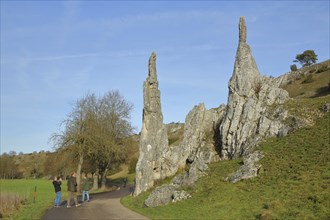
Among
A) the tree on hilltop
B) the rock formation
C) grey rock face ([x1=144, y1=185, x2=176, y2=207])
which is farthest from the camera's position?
the tree on hilltop

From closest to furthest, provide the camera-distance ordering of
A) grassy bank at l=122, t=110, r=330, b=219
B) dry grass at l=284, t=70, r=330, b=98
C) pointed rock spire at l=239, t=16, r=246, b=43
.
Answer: grassy bank at l=122, t=110, r=330, b=219 → pointed rock spire at l=239, t=16, r=246, b=43 → dry grass at l=284, t=70, r=330, b=98

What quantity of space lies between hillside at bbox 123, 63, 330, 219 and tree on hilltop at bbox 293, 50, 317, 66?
91960 millimetres

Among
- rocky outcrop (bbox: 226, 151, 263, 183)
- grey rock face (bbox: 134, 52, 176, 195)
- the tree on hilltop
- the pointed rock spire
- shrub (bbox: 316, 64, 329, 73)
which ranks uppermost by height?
the tree on hilltop

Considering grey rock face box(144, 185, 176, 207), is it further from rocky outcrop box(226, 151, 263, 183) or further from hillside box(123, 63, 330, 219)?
rocky outcrop box(226, 151, 263, 183)

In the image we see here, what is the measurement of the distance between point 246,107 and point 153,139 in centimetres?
999

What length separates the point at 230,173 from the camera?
27.6m

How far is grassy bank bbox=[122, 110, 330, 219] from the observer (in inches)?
725

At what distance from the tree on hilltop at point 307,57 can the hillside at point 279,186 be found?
3620 inches

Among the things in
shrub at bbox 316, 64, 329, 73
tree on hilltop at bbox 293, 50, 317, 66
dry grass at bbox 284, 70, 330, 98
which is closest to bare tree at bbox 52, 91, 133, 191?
dry grass at bbox 284, 70, 330, 98

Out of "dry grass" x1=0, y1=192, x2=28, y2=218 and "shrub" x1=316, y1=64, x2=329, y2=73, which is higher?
"shrub" x1=316, y1=64, x2=329, y2=73

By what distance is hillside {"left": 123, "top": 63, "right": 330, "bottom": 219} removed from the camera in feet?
60.7

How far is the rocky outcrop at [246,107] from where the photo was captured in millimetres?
32812

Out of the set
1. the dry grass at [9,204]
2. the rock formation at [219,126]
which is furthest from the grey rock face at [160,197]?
the dry grass at [9,204]

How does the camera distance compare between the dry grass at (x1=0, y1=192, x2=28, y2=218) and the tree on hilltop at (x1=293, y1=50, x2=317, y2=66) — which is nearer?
the dry grass at (x1=0, y1=192, x2=28, y2=218)
